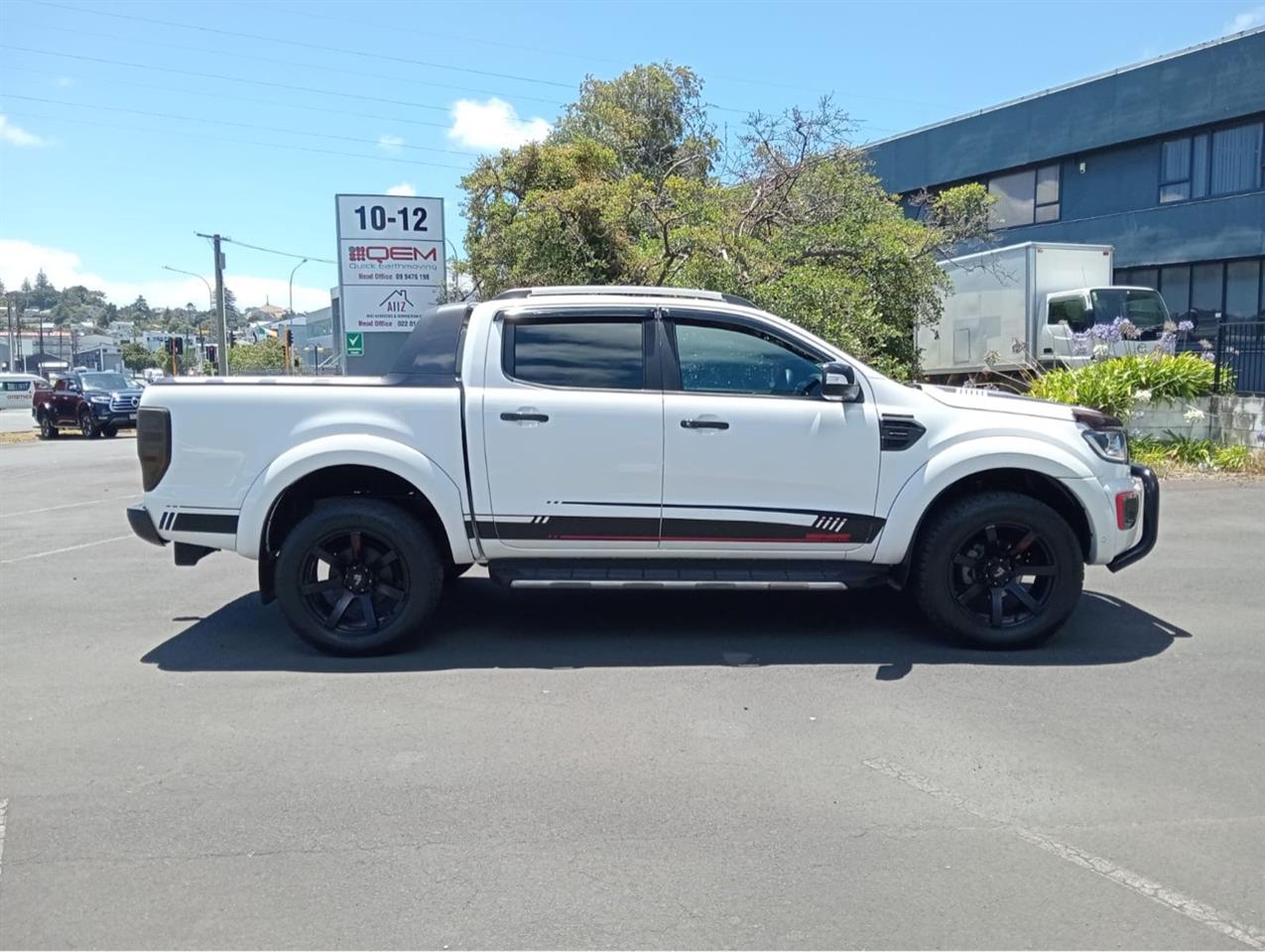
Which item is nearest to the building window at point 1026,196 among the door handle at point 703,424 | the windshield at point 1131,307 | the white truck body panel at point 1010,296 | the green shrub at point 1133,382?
the white truck body panel at point 1010,296

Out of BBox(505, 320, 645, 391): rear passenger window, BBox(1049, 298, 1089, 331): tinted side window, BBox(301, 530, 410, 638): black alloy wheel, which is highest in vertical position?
BBox(1049, 298, 1089, 331): tinted side window

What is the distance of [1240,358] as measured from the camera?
15180mm

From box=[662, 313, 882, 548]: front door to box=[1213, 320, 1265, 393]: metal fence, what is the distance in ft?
34.6

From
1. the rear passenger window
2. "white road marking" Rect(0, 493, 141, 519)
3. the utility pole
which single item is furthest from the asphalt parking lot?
the utility pole

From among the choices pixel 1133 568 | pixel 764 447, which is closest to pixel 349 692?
pixel 764 447

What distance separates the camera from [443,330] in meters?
6.28

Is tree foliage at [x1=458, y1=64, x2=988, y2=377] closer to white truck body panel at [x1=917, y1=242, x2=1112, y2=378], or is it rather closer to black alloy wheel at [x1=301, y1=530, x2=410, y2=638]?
white truck body panel at [x1=917, y1=242, x2=1112, y2=378]

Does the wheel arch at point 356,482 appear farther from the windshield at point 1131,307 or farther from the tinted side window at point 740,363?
the windshield at point 1131,307

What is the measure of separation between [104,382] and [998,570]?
97.7 ft

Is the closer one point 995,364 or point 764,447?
point 764,447

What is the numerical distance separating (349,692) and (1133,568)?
6.18 metres

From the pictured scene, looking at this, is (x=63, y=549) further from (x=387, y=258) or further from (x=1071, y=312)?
(x=1071, y=312)

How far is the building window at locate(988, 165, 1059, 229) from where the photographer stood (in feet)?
105

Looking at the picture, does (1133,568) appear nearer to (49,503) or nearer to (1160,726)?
(1160,726)
